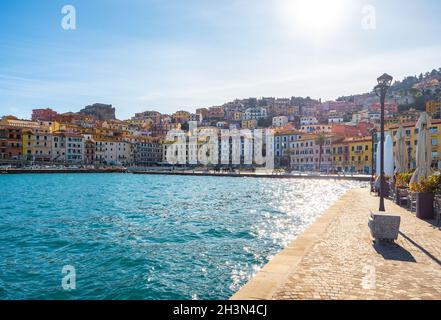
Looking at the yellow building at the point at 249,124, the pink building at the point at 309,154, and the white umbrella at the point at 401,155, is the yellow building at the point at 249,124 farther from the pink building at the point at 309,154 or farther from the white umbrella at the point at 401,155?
the white umbrella at the point at 401,155

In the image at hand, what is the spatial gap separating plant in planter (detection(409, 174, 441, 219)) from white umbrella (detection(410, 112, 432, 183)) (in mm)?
572

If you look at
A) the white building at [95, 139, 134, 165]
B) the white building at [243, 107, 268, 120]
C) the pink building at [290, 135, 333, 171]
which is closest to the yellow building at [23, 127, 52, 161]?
the white building at [95, 139, 134, 165]

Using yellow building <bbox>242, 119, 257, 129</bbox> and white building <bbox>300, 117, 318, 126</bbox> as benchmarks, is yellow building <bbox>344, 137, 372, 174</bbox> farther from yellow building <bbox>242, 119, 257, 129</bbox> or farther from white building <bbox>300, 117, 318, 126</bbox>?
yellow building <bbox>242, 119, 257, 129</bbox>

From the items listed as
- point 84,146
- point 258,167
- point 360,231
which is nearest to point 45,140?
point 84,146

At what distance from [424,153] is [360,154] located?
2799 inches

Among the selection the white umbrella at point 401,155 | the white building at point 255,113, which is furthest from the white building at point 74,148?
the white building at point 255,113

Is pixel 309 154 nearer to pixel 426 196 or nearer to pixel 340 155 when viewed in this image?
pixel 340 155

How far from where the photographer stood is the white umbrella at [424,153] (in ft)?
45.6

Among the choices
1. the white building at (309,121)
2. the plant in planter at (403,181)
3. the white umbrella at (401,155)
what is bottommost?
the plant in planter at (403,181)

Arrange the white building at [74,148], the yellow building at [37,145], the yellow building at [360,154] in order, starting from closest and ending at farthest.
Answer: the yellow building at [360,154] < the yellow building at [37,145] < the white building at [74,148]

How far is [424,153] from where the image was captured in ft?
46.3

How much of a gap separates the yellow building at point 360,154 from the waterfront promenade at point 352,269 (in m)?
72.7

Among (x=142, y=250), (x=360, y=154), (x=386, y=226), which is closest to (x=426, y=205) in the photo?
(x=386, y=226)

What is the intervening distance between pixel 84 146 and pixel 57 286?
110m
